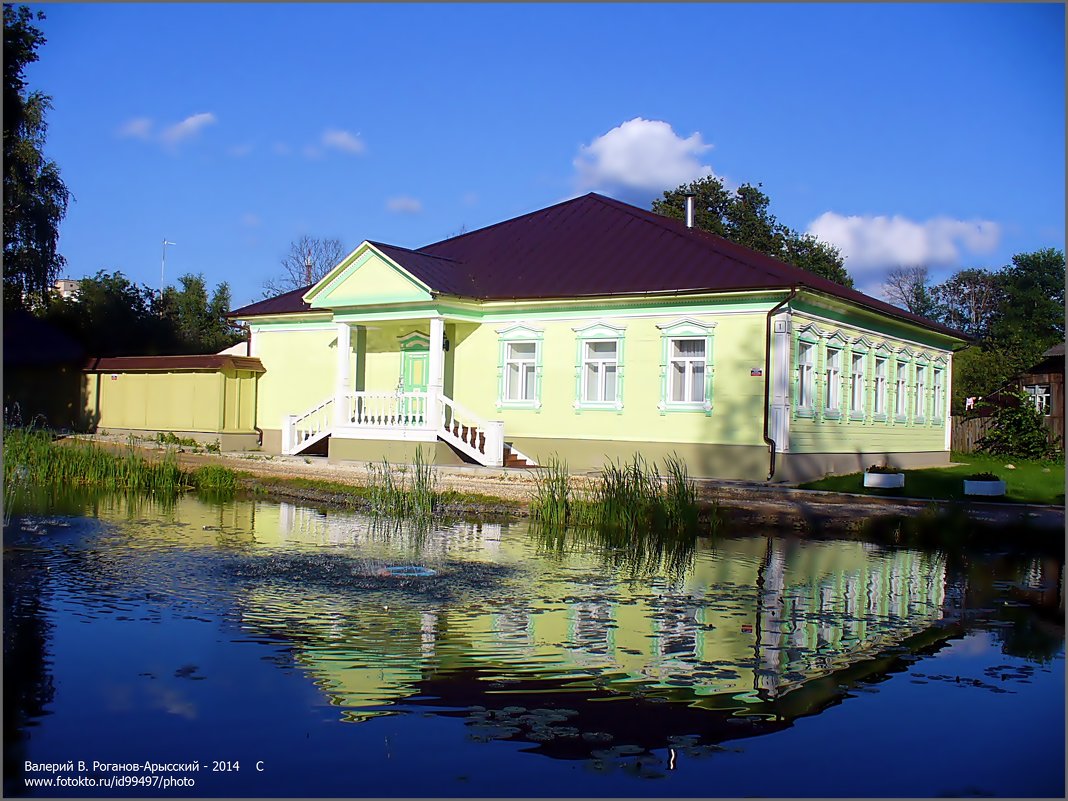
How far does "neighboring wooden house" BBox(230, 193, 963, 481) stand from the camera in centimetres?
2011

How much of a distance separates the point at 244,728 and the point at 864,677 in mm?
4190

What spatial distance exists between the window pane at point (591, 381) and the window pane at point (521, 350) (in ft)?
4.83

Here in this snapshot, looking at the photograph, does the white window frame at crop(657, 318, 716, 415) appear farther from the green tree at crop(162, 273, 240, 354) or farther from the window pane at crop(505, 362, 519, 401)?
the green tree at crop(162, 273, 240, 354)

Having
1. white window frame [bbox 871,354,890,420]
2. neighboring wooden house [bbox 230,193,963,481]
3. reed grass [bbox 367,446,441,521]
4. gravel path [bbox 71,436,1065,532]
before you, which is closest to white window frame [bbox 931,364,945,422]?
neighboring wooden house [bbox 230,193,963,481]

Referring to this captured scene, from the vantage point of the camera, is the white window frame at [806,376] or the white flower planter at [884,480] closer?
the white flower planter at [884,480]

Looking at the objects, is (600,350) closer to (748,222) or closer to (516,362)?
(516,362)

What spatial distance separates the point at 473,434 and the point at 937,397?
1344cm

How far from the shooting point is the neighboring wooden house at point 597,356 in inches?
792

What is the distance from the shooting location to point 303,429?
2419cm

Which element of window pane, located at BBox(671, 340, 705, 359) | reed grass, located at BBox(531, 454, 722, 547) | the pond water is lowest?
the pond water

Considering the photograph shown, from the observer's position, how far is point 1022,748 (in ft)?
19.6

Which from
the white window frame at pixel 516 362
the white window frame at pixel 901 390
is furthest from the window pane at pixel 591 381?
the white window frame at pixel 901 390

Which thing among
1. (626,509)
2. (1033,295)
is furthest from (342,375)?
(1033,295)

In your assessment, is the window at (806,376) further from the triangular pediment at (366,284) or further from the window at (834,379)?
the triangular pediment at (366,284)
